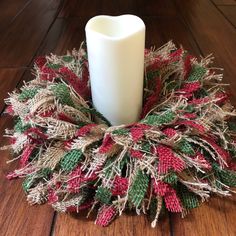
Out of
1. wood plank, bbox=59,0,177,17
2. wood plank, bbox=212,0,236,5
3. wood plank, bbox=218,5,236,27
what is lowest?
wood plank, bbox=212,0,236,5

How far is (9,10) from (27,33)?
10.5 inches

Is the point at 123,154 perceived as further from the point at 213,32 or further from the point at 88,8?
the point at 88,8

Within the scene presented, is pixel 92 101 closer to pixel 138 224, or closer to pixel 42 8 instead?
pixel 138 224

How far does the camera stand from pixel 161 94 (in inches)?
21.1

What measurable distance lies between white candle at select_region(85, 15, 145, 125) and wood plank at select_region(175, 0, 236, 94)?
25 centimetres

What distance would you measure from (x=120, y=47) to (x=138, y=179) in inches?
6.4

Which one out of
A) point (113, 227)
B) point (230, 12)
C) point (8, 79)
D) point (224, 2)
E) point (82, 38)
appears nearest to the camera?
point (113, 227)

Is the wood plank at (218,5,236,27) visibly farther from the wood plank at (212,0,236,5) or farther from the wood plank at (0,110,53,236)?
the wood plank at (0,110,53,236)

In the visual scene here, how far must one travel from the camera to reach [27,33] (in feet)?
3.21

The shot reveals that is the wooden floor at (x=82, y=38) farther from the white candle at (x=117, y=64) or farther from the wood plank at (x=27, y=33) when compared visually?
the white candle at (x=117, y=64)

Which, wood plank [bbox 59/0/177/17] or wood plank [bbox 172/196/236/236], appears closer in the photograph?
wood plank [bbox 172/196/236/236]

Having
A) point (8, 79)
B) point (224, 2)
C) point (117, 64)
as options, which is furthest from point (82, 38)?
point (224, 2)

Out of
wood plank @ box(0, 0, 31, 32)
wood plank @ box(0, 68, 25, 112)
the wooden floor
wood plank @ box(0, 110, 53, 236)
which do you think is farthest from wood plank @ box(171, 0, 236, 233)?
wood plank @ box(0, 0, 31, 32)

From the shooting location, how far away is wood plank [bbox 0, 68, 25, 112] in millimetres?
670
